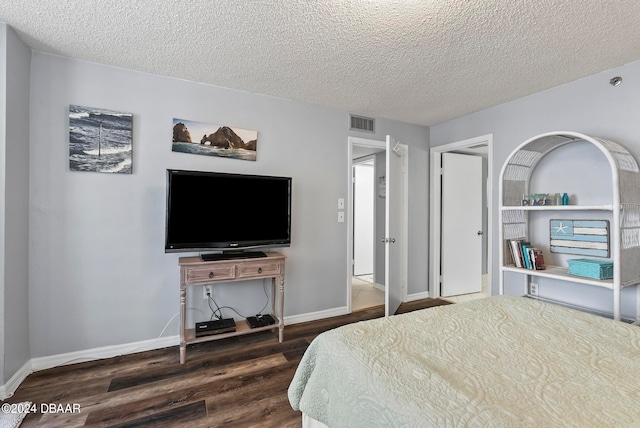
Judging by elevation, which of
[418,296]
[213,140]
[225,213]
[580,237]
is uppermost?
[213,140]

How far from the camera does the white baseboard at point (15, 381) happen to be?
1.93 meters

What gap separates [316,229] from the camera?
Result: 3.31 metres

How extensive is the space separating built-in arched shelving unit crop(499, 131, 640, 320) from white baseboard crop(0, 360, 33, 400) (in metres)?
3.82

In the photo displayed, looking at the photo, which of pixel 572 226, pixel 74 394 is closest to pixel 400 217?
pixel 572 226

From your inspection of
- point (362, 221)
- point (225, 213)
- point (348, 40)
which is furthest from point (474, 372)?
point (362, 221)

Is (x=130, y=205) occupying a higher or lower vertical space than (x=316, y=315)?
higher

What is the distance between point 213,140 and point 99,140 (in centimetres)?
87

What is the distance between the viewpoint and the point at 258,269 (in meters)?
2.67

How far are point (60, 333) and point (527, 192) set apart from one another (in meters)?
4.21

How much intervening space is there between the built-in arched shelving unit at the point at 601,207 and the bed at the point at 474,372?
670 mm

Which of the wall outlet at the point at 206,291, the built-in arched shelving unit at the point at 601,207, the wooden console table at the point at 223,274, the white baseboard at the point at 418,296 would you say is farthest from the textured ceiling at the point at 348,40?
the white baseboard at the point at 418,296

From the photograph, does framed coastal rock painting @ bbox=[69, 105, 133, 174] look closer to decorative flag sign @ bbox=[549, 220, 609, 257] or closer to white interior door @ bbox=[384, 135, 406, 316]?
white interior door @ bbox=[384, 135, 406, 316]

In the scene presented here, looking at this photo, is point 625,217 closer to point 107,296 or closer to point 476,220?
point 476,220

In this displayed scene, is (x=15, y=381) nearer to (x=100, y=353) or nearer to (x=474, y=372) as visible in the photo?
(x=100, y=353)
